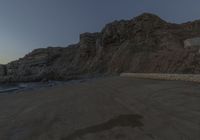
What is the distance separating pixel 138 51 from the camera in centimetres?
3272

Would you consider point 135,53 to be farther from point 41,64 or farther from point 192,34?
point 41,64

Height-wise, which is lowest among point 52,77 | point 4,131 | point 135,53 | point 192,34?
point 52,77

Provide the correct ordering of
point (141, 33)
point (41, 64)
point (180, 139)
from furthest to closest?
point (41, 64) < point (141, 33) < point (180, 139)

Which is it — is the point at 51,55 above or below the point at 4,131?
above

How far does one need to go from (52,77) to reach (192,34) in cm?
3323

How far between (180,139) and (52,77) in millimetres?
36134

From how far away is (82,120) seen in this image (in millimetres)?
3850

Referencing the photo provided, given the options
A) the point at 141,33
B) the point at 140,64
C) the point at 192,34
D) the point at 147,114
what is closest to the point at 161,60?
the point at 140,64

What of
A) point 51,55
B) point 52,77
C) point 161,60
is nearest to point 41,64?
point 51,55

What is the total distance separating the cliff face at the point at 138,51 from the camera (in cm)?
2148

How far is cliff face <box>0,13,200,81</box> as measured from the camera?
21.5 m

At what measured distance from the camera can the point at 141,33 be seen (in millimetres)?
39281

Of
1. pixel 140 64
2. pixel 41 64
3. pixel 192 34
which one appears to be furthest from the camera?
pixel 41 64

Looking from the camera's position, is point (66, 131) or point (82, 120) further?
point (82, 120)
